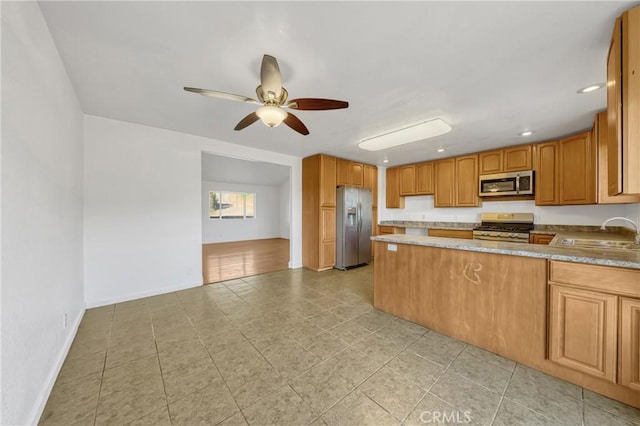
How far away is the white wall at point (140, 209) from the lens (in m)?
2.93

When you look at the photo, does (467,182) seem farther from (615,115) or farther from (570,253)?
(615,115)

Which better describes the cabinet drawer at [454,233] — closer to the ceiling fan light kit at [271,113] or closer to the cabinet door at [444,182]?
the cabinet door at [444,182]

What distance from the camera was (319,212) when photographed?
4.62m

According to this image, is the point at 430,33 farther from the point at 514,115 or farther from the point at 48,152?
the point at 48,152

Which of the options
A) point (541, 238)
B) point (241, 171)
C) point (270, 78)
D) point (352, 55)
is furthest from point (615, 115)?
point (241, 171)

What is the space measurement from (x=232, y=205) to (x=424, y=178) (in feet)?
21.9

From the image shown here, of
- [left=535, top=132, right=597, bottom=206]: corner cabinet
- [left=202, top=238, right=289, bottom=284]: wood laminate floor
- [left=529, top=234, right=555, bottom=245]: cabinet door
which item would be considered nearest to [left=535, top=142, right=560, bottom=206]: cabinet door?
[left=535, top=132, right=597, bottom=206]: corner cabinet

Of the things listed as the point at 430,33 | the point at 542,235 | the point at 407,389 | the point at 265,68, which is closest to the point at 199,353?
the point at 407,389

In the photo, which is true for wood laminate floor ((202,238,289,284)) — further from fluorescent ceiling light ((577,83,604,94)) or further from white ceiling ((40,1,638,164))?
fluorescent ceiling light ((577,83,604,94))

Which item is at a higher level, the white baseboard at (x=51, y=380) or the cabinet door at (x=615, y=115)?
the cabinet door at (x=615, y=115)

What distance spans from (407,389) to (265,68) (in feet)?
7.95

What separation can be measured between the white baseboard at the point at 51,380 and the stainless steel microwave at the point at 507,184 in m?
5.91

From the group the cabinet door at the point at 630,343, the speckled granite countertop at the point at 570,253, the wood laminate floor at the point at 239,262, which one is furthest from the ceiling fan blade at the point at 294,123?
the wood laminate floor at the point at 239,262

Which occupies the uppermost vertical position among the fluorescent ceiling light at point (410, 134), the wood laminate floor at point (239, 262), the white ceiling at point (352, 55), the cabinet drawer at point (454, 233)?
the white ceiling at point (352, 55)
